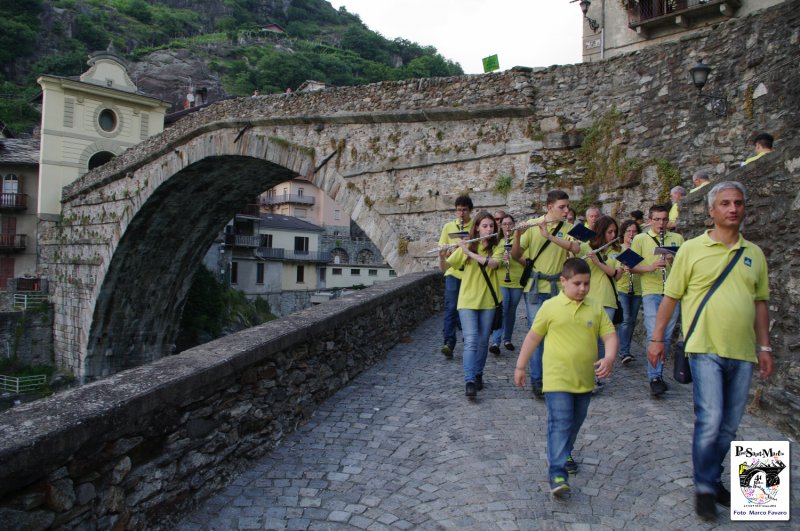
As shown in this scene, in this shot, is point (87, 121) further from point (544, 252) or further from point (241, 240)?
point (544, 252)

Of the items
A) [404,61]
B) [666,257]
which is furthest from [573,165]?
[404,61]

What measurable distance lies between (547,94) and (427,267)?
337cm

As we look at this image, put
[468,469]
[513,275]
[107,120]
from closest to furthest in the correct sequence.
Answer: [468,469]
[513,275]
[107,120]

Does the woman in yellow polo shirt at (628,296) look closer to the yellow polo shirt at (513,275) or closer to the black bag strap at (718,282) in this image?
the yellow polo shirt at (513,275)

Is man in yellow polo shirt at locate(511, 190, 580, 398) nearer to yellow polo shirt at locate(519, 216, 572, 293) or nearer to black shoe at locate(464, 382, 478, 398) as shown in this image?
yellow polo shirt at locate(519, 216, 572, 293)

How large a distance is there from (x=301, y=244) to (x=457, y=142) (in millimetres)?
31397

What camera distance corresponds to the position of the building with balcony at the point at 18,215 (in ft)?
81.7

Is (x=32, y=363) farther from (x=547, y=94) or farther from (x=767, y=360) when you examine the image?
(x=767, y=360)

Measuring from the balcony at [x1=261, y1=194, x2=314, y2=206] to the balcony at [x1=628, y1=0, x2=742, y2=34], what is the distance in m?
34.3

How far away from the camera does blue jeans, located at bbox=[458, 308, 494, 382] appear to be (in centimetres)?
443

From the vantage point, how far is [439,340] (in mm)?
6930

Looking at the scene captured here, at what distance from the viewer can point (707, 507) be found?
265cm

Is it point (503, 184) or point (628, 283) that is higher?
point (503, 184)

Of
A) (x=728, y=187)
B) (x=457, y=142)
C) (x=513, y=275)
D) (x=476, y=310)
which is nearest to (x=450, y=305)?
(x=513, y=275)
